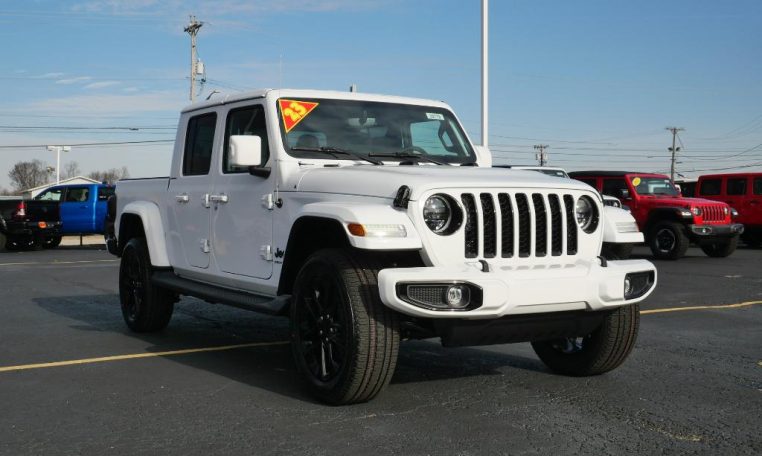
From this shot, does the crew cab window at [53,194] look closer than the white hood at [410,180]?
No

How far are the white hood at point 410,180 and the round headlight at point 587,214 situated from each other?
0.09 meters

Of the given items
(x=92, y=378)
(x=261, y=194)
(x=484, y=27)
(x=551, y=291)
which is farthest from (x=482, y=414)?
(x=484, y=27)

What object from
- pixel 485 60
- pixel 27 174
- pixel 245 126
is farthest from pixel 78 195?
pixel 27 174

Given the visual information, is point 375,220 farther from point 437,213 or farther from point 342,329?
point 342,329

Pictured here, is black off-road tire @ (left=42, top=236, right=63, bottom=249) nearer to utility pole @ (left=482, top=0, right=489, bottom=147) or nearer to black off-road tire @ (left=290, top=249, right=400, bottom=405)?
utility pole @ (left=482, top=0, right=489, bottom=147)

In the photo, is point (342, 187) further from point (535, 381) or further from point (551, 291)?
point (535, 381)

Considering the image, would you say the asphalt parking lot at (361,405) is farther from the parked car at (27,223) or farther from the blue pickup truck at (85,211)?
the blue pickup truck at (85,211)

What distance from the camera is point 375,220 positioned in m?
4.74

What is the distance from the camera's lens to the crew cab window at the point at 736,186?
22.5m

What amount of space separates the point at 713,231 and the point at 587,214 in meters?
14.1

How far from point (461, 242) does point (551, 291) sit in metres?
0.58

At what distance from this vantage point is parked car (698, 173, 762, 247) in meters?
22.3

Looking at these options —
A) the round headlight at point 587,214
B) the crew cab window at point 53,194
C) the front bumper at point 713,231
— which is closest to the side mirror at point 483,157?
the round headlight at point 587,214

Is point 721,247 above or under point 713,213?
under
